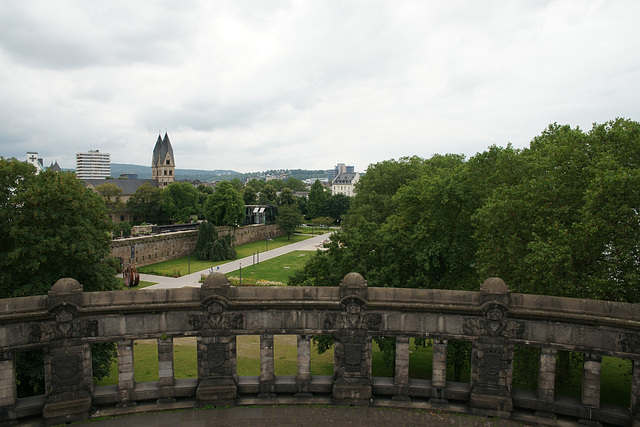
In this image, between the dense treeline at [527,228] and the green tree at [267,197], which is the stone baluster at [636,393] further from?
the green tree at [267,197]

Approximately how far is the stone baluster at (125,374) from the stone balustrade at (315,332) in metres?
0.04

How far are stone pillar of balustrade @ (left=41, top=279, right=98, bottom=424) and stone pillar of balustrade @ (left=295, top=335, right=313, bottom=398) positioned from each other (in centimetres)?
811

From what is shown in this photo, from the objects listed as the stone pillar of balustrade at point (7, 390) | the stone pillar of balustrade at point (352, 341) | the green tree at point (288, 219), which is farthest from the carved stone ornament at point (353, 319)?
the green tree at point (288, 219)

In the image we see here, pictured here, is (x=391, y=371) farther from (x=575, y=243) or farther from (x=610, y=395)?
(x=575, y=243)

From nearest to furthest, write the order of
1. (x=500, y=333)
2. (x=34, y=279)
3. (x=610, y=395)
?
(x=500, y=333)
(x=610, y=395)
(x=34, y=279)

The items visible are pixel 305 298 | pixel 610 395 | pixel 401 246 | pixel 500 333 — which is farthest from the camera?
pixel 401 246

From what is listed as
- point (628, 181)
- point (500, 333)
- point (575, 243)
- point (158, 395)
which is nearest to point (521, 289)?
point (575, 243)

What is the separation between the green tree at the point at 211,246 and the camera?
72938 millimetres

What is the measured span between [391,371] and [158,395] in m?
14.3

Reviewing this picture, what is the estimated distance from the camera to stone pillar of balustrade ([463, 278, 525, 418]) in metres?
16.1

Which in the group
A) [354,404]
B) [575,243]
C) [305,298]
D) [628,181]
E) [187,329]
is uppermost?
[628,181]

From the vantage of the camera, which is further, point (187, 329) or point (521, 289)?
point (521, 289)

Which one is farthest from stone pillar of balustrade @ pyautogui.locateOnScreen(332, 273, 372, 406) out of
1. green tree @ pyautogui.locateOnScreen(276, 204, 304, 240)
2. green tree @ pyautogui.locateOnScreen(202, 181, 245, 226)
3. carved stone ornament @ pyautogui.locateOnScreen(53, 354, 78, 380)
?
green tree @ pyautogui.locateOnScreen(276, 204, 304, 240)

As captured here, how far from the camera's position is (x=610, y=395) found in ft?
66.6
